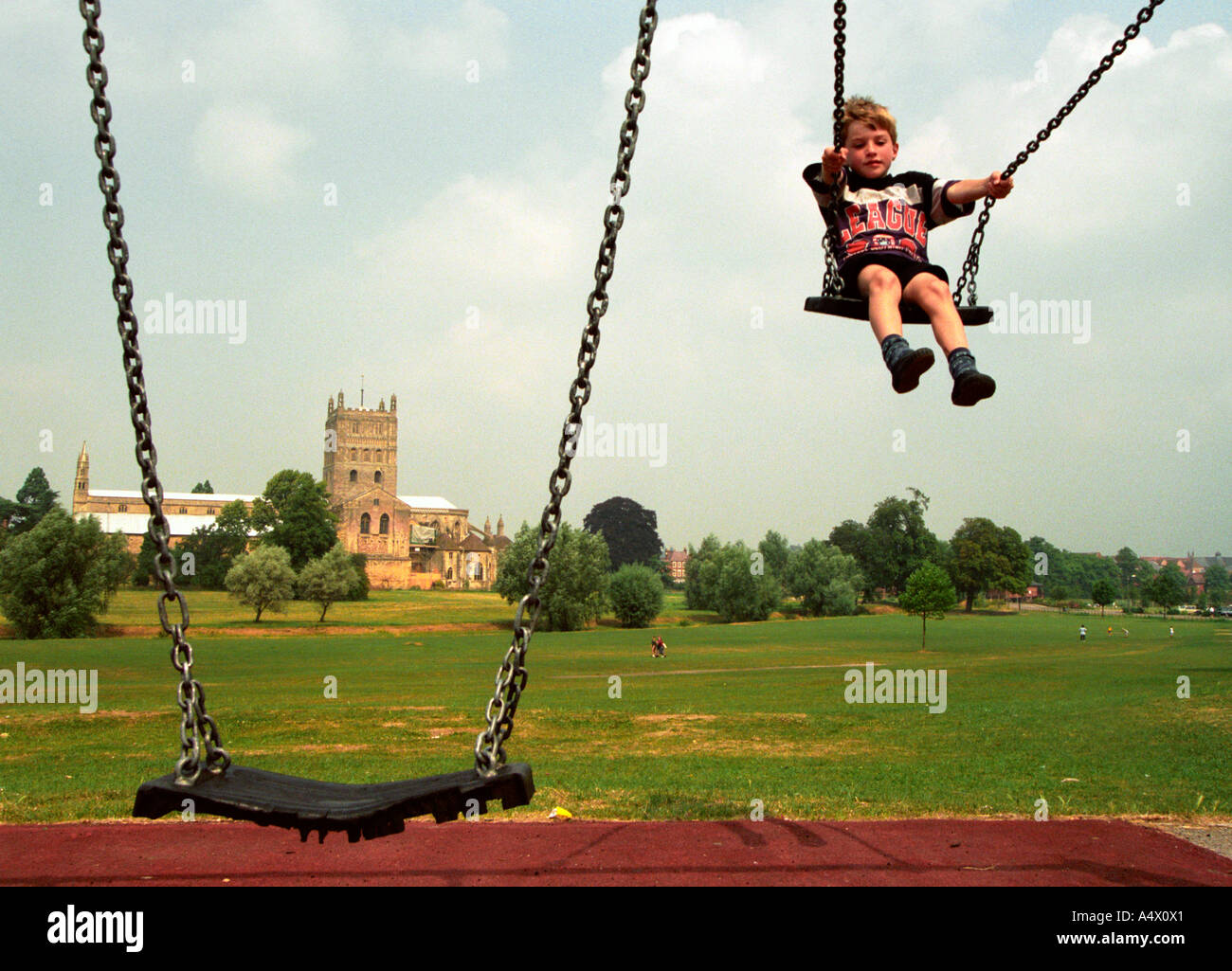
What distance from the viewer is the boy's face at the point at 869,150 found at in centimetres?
516

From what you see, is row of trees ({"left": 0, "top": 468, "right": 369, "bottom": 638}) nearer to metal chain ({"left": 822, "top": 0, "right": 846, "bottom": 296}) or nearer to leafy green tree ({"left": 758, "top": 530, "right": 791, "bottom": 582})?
metal chain ({"left": 822, "top": 0, "right": 846, "bottom": 296})

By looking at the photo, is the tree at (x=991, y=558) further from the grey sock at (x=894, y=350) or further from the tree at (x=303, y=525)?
the grey sock at (x=894, y=350)

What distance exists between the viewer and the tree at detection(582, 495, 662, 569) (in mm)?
125250

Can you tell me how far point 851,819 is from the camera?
27.9 feet

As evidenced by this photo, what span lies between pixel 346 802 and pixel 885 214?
405 cm

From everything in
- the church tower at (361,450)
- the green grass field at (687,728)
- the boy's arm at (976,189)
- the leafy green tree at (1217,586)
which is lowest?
the leafy green tree at (1217,586)

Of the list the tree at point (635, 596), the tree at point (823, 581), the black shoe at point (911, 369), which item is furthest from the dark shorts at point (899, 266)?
the tree at point (823, 581)

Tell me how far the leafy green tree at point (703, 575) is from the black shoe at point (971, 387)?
69996 millimetres

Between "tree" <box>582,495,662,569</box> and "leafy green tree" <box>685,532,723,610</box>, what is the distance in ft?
124

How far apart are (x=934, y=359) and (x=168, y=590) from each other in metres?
3.50

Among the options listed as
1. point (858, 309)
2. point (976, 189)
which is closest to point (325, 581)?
point (858, 309)

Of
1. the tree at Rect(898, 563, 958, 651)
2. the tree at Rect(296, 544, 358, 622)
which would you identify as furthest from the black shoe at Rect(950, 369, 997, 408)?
the tree at Rect(296, 544, 358, 622)
